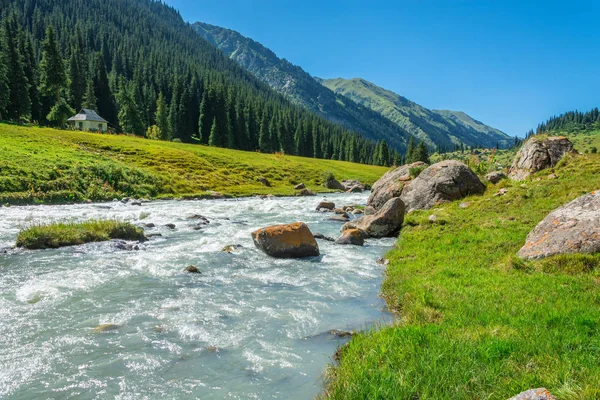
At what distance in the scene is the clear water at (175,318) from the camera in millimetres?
6463

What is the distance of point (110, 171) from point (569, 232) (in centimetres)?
4229

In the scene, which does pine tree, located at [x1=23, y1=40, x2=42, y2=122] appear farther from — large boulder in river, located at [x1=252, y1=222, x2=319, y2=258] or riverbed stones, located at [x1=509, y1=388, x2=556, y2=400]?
riverbed stones, located at [x1=509, y1=388, x2=556, y2=400]

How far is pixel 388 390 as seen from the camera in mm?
5117

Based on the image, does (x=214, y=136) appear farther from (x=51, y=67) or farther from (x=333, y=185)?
(x=333, y=185)

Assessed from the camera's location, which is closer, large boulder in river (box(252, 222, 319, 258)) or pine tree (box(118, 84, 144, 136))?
large boulder in river (box(252, 222, 319, 258))

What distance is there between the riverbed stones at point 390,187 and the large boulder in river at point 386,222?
7.99 metres

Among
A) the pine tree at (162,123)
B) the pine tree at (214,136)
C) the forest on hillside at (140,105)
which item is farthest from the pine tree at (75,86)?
the pine tree at (214,136)

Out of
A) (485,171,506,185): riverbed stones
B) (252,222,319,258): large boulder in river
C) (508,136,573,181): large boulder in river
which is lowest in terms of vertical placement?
(252,222,319,258): large boulder in river

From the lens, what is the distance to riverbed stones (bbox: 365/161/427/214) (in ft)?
99.4

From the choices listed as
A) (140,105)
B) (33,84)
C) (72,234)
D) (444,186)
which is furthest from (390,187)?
(140,105)

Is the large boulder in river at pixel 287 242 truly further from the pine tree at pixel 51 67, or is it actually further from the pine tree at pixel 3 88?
the pine tree at pixel 3 88

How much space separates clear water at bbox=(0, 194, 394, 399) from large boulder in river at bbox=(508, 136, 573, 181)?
46.7ft

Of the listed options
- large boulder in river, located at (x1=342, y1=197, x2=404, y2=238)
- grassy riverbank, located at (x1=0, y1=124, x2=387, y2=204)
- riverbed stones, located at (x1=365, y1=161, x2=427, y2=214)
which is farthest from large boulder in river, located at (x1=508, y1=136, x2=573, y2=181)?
grassy riverbank, located at (x1=0, y1=124, x2=387, y2=204)

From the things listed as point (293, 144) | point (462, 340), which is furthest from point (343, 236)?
point (293, 144)
